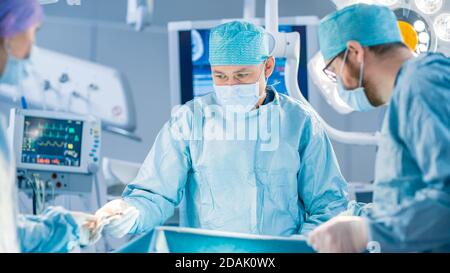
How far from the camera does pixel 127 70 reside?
3758 mm

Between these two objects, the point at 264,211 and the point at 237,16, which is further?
the point at 237,16

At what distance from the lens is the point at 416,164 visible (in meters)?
1.51

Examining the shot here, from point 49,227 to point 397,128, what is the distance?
2.74 feet

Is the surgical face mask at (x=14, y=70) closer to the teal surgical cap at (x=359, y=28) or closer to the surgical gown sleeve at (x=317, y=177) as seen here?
the teal surgical cap at (x=359, y=28)

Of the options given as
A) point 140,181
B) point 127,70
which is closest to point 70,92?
point 127,70

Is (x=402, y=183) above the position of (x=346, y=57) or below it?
below

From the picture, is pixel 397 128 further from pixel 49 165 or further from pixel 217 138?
pixel 49 165

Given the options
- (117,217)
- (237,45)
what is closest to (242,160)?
(237,45)

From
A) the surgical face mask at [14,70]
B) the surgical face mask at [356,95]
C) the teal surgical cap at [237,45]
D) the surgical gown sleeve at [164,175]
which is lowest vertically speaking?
the surgical gown sleeve at [164,175]

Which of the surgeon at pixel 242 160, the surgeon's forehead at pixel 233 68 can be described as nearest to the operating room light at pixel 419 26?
the surgeon at pixel 242 160

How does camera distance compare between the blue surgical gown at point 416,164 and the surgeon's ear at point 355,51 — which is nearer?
the blue surgical gown at point 416,164

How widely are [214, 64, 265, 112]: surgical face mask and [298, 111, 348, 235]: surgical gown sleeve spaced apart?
0.19 metres

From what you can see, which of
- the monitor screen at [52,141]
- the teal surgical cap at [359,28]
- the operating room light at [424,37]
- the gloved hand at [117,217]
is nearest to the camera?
the teal surgical cap at [359,28]

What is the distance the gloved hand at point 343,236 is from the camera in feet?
4.93
